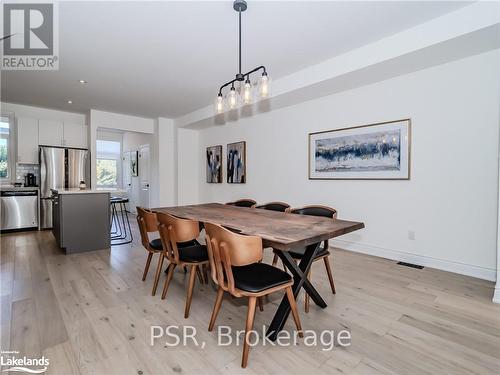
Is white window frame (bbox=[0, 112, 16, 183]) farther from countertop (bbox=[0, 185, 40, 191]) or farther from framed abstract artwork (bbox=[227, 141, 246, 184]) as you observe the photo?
framed abstract artwork (bbox=[227, 141, 246, 184])

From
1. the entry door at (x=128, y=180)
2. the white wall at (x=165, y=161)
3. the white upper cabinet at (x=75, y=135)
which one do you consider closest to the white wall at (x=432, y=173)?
the white wall at (x=165, y=161)

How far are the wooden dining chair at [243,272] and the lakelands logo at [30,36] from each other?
266cm

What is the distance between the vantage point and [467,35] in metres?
2.31

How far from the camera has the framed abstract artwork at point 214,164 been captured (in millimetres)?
6027

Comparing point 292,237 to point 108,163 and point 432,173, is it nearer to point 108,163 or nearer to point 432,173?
point 432,173

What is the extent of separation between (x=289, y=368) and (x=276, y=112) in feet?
13.3

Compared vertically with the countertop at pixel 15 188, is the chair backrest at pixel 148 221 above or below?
below

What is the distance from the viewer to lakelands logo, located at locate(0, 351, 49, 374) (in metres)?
1.48

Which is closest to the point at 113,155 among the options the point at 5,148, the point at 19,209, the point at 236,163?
the point at 5,148

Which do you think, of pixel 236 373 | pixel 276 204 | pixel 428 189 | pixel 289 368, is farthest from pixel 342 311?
pixel 428 189

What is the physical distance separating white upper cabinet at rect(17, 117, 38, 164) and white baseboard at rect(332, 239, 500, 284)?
6.35m

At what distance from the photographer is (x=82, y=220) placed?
12.5 feet

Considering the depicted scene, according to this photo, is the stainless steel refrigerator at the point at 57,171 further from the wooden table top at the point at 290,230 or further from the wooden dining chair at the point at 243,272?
the wooden dining chair at the point at 243,272

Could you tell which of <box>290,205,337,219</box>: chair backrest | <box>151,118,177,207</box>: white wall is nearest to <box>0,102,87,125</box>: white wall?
<box>151,118,177,207</box>: white wall
